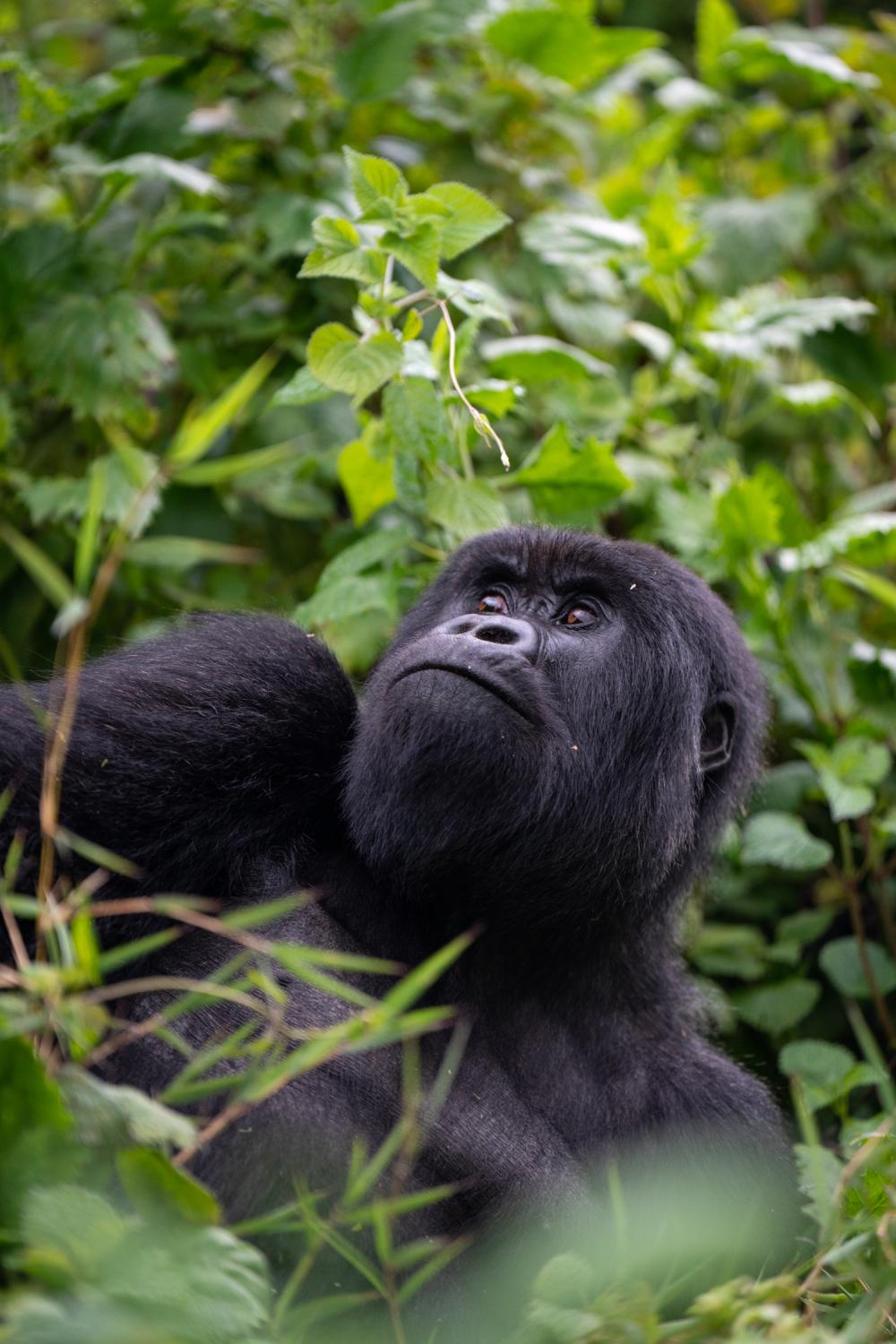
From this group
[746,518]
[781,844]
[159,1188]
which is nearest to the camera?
[159,1188]

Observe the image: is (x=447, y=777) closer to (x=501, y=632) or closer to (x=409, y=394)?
(x=501, y=632)

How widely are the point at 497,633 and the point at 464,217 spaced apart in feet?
3.10

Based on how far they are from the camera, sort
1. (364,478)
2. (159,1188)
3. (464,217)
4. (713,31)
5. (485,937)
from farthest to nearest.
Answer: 1. (713,31)
2. (364,478)
3. (464,217)
4. (485,937)
5. (159,1188)

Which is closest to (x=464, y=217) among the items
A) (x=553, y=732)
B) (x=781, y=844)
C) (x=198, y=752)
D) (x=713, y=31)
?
(x=553, y=732)

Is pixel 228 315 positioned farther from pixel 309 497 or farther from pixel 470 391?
pixel 470 391

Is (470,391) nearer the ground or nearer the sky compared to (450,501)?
nearer the sky

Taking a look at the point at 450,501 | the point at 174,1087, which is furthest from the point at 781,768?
the point at 174,1087

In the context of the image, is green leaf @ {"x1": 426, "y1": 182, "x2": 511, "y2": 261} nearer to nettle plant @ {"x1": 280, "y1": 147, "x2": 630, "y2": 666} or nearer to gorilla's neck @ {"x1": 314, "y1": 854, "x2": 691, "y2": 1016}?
nettle plant @ {"x1": 280, "y1": 147, "x2": 630, "y2": 666}

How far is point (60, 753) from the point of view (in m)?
2.49

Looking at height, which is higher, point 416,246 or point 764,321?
point 416,246

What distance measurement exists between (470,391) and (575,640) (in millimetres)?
755

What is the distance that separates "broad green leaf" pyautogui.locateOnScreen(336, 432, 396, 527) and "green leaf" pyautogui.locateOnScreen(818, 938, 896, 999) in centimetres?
170

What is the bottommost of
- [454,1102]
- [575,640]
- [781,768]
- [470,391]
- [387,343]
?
[781,768]

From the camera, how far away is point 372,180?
3.05 meters
